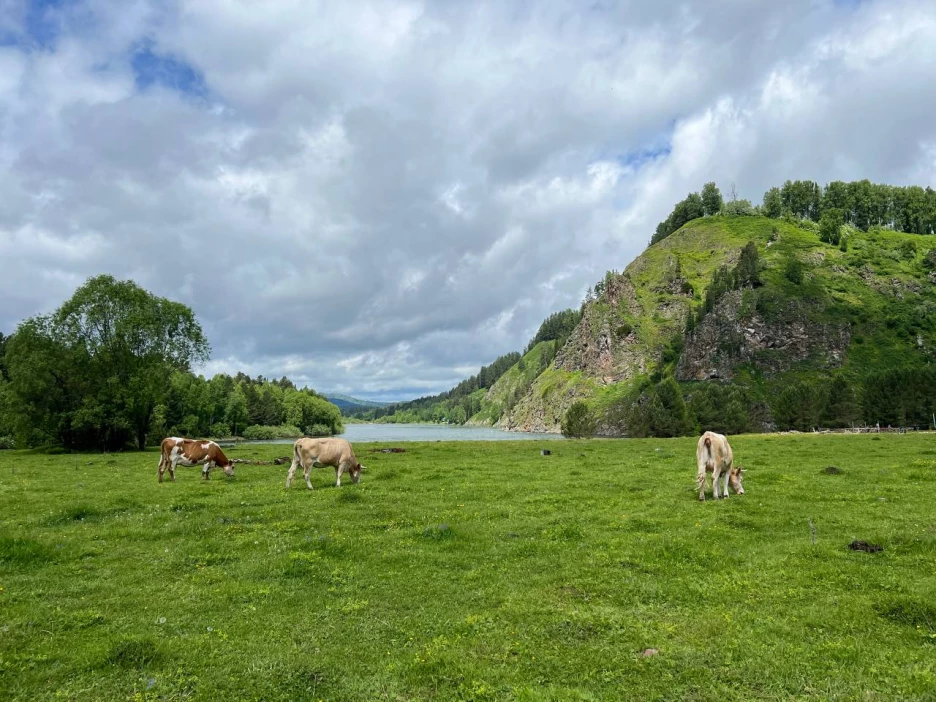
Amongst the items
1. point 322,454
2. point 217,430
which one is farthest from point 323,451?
point 217,430

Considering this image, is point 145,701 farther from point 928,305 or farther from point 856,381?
point 928,305

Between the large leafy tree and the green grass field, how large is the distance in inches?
1583

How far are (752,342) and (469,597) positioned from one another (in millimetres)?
199521

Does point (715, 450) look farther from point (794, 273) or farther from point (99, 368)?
point (794, 273)

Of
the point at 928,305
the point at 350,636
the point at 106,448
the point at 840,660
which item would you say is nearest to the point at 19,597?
the point at 350,636

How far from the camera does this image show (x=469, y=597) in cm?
1098

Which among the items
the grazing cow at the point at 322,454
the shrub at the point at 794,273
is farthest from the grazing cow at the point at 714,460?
the shrub at the point at 794,273

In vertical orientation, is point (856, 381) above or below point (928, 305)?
below

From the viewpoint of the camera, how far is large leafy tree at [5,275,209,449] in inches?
2115

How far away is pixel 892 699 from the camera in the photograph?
687cm

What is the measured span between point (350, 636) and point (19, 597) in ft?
23.6

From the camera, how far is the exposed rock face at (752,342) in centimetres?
17250

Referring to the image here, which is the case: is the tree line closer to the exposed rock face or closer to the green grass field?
the exposed rock face

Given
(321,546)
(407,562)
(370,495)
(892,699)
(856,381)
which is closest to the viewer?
(892,699)
